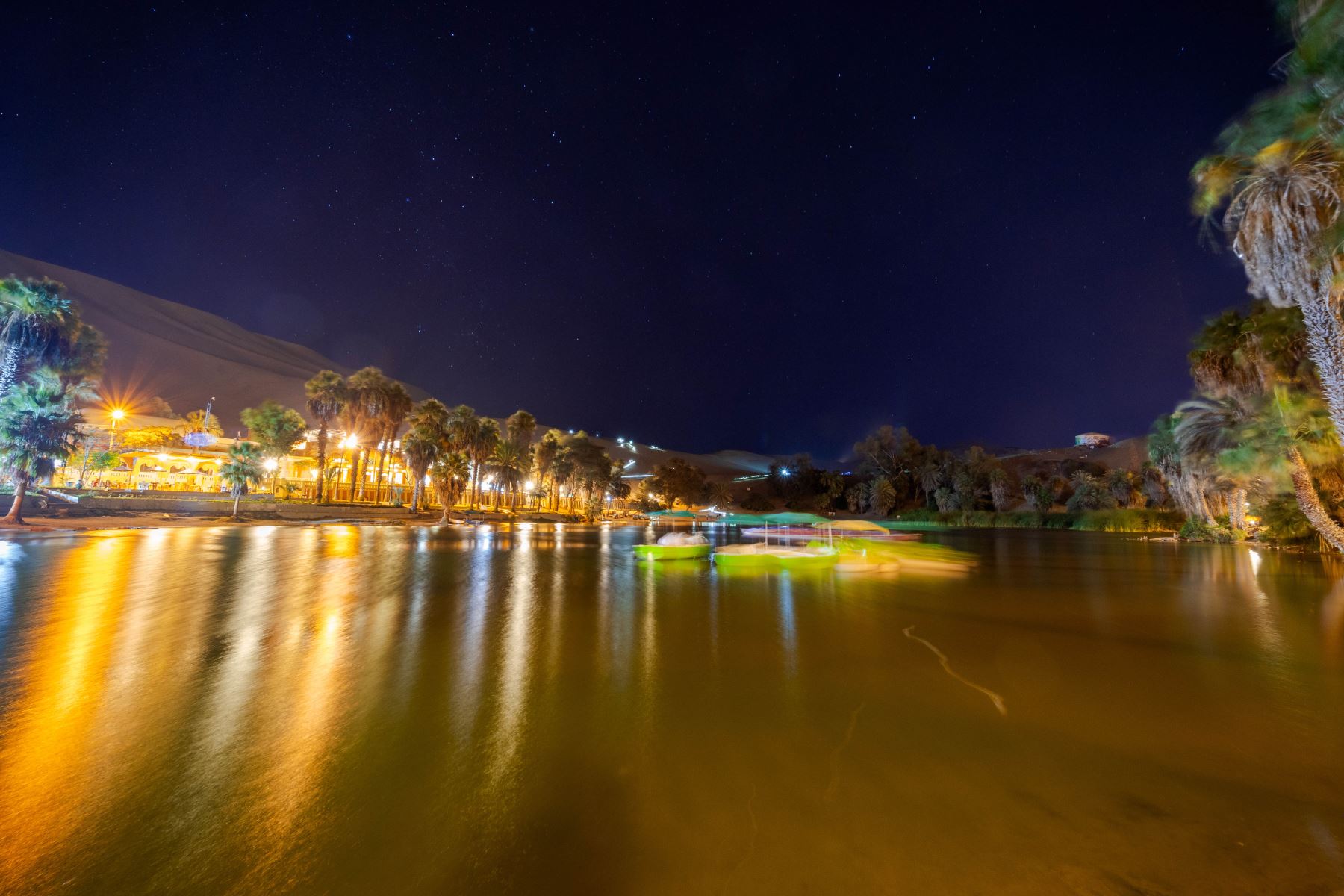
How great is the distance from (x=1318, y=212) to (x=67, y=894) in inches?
831

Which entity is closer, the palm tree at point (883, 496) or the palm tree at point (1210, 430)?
the palm tree at point (1210, 430)

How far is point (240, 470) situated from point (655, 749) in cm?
4482

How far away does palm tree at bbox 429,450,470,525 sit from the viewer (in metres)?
50.4

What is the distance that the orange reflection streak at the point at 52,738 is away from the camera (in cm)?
350

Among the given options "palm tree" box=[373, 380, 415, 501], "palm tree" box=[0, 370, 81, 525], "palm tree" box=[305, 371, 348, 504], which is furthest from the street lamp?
"palm tree" box=[0, 370, 81, 525]

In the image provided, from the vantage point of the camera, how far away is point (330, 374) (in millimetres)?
52250

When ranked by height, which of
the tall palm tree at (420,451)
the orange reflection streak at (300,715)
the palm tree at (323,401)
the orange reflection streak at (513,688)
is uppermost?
the palm tree at (323,401)

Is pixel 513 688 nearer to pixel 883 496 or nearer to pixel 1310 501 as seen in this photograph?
pixel 1310 501

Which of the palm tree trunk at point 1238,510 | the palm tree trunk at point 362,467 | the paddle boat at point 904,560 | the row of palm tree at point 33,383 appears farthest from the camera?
the palm tree trunk at point 362,467

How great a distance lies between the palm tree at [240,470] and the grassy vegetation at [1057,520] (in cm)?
6971

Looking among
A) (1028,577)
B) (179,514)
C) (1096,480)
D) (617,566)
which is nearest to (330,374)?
(179,514)

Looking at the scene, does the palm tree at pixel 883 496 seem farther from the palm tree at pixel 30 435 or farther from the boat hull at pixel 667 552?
the palm tree at pixel 30 435

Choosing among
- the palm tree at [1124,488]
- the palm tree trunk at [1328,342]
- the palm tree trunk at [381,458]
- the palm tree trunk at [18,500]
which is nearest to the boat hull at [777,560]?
the palm tree trunk at [1328,342]

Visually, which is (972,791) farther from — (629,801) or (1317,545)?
(1317,545)
